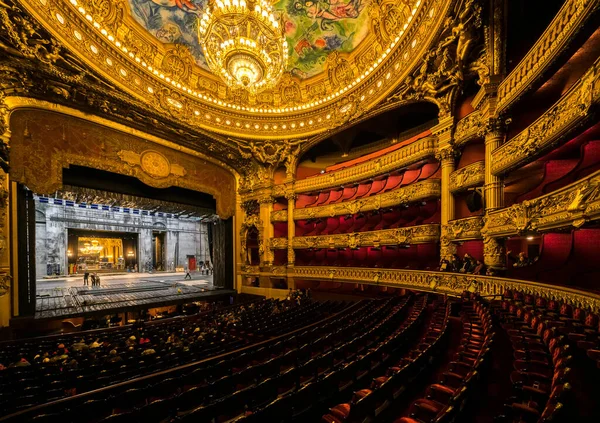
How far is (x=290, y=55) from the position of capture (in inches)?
443

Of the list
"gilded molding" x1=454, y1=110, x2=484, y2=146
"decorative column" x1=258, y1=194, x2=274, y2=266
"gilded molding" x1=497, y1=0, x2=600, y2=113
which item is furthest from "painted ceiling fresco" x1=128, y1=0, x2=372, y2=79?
"decorative column" x1=258, y1=194, x2=274, y2=266

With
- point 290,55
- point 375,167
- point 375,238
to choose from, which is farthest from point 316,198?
point 290,55

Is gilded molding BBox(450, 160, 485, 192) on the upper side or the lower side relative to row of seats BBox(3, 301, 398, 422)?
upper

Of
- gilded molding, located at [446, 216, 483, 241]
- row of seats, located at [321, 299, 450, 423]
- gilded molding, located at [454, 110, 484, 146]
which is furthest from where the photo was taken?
gilded molding, located at [454, 110, 484, 146]

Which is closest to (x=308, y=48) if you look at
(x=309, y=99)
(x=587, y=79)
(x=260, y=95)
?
(x=309, y=99)

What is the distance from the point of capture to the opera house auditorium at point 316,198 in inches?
95.0

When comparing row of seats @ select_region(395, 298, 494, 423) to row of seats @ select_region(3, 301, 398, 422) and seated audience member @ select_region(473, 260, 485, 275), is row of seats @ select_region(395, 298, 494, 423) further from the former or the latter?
seated audience member @ select_region(473, 260, 485, 275)

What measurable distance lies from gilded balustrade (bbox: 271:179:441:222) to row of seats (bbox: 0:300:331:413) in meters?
5.29

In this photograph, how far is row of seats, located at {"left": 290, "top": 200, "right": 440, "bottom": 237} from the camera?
9859 millimetres

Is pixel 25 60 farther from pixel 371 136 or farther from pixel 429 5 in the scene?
pixel 371 136

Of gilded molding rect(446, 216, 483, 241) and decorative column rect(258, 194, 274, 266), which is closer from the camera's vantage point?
gilded molding rect(446, 216, 483, 241)

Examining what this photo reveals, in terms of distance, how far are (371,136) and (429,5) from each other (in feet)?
20.6

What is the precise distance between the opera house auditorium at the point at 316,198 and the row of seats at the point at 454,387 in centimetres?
2

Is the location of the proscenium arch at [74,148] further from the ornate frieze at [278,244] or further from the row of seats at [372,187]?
the row of seats at [372,187]
